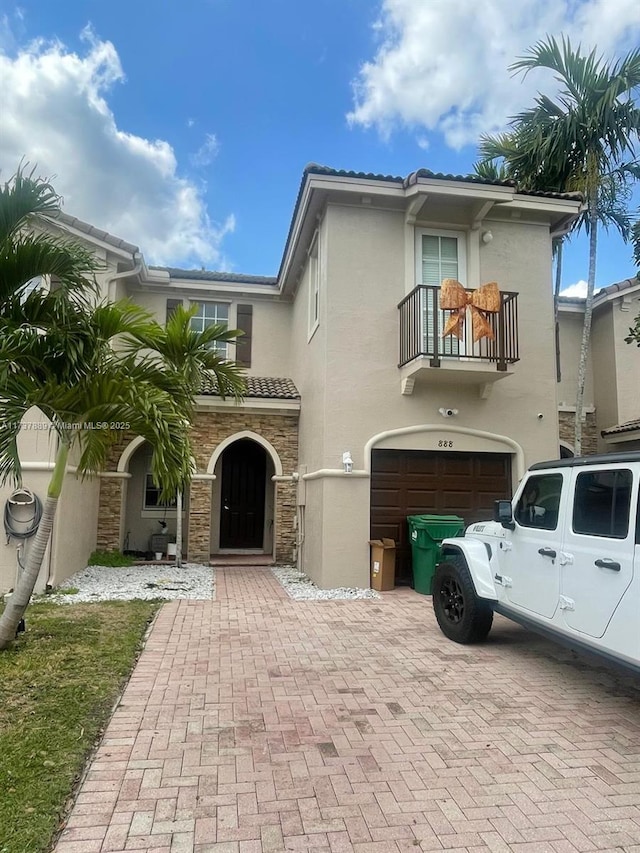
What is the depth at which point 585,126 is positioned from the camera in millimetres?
10758

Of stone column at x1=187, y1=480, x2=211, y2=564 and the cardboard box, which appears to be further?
stone column at x1=187, y1=480, x2=211, y2=564

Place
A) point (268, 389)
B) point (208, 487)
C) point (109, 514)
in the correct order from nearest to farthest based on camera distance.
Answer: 1. point (109, 514)
2. point (208, 487)
3. point (268, 389)

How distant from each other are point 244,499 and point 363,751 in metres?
10.6

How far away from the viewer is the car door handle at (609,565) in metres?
4.11

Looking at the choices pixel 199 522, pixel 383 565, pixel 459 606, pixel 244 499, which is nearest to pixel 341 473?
pixel 383 565

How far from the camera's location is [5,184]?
530 centimetres

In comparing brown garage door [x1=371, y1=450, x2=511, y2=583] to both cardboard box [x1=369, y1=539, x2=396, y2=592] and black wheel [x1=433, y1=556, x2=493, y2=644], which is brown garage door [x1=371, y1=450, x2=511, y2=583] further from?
black wheel [x1=433, y1=556, x2=493, y2=644]

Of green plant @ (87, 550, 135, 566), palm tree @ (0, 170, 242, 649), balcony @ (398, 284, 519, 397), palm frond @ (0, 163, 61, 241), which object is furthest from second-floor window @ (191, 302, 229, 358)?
palm frond @ (0, 163, 61, 241)

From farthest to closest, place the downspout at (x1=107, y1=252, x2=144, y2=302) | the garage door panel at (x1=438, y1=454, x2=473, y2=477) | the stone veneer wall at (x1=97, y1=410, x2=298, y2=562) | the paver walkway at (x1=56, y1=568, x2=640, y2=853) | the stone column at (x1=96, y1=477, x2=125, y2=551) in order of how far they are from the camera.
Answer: the stone veneer wall at (x1=97, y1=410, x2=298, y2=562), the stone column at (x1=96, y1=477, x2=125, y2=551), the downspout at (x1=107, y1=252, x2=144, y2=302), the garage door panel at (x1=438, y1=454, x2=473, y2=477), the paver walkway at (x1=56, y1=568, x2=640, y2=853)

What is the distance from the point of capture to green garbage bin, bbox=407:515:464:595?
364 inches

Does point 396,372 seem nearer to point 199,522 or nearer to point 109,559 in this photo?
point 199,522

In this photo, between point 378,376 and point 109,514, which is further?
point 109,514

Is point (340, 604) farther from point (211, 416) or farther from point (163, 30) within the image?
point (163, 30)

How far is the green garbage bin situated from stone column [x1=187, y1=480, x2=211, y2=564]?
5.10 metres
